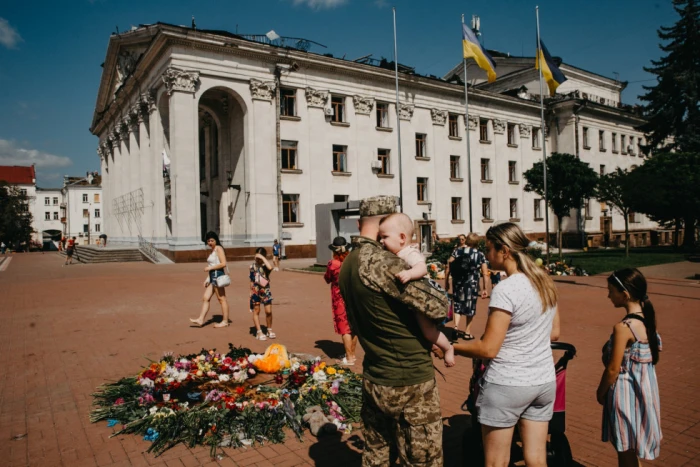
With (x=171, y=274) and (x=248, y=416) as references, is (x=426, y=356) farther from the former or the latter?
(x=171, y=274)

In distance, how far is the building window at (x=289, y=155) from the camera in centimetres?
3231

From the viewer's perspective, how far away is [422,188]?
38625 millimetres

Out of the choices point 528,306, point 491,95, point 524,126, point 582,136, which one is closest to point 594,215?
point 582,136

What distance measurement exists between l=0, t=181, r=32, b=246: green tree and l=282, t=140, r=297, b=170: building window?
55.0 m

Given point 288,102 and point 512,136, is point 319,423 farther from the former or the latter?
point 512,136

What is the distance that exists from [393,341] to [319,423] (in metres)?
2.61

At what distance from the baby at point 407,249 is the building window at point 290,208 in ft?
97.0

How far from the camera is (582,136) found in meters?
47.2

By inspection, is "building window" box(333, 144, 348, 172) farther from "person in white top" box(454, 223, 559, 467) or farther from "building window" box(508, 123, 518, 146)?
"person in white top" box(454, 223, 559, 467)

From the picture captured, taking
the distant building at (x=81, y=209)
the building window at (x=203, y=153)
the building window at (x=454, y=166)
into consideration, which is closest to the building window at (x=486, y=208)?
the building window at (x=454, y=166)

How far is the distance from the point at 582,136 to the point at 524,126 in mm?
6611

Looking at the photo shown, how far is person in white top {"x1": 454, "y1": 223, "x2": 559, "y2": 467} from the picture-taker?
112 inches

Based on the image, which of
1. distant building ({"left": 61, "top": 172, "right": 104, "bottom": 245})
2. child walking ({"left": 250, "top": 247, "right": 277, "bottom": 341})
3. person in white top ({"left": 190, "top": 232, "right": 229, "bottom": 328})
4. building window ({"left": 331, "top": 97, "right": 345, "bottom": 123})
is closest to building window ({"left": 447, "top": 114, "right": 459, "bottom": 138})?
building window ({"left": 331, "top": 97, "right": 345, "bottom": 123})

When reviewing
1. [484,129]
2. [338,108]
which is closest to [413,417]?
[338,108]
